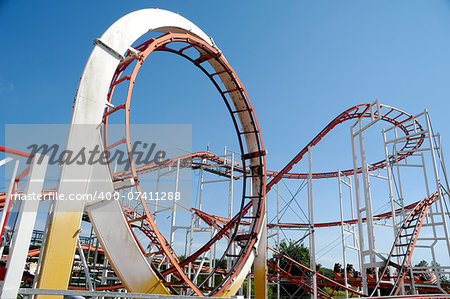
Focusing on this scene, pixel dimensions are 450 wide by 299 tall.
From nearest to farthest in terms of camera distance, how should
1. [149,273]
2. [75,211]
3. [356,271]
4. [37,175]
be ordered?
[37,175] < [75,211] < [149,273] < [356,271]

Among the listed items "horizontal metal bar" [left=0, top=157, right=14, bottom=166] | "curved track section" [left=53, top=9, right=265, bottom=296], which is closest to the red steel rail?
"curved track section" [left=53, top=9, right=265, bottom=296]

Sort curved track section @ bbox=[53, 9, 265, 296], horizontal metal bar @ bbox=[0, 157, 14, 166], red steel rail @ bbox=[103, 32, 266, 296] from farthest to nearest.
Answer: red steel rail @ bbox=[103, 32, 266, 296], curved track section @ bbox=[53, 9, 265, 296], horizontal metal bar @ bbox=[0, 157, 14, 166]

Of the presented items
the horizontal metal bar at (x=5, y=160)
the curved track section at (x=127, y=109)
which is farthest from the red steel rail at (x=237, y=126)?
the horizontal metal bar at (x=5, y=160)

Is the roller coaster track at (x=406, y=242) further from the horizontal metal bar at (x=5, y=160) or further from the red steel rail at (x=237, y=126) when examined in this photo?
the horizontal metal bar at (x=5, y=160)

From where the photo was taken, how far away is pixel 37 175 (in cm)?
259

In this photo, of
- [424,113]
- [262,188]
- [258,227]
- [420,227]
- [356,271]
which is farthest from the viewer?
[356,271]

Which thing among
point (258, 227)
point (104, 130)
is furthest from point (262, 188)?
point (104, 130)

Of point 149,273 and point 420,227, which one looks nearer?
point 149,273

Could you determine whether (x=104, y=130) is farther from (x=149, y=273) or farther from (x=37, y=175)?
(x=37, y=175)

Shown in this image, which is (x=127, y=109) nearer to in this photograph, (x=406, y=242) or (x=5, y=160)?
(x=5, y=160)

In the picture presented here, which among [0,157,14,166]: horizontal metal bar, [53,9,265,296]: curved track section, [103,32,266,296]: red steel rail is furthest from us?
→ [103,32,266,296]: red steel rail

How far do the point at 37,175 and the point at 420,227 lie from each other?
442 inches

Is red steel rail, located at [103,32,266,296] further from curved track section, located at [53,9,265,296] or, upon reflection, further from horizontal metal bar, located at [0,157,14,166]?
horizontal metal bar, located at [0,157,14,166]

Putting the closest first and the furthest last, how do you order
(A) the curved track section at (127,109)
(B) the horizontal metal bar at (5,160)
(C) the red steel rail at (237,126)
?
(B) the horizontal metal bar at (5,160)
(A) the curved track section at (127,109)
(C) the red steel rail at (237,126)
